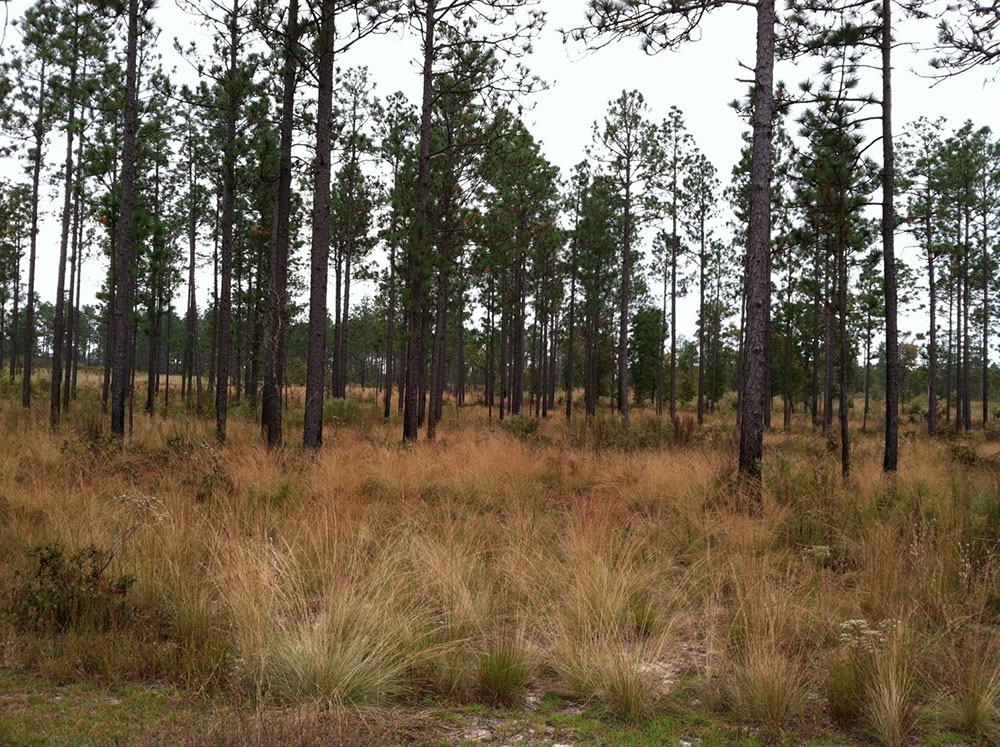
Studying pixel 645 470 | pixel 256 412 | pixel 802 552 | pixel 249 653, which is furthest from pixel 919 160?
pixel 249 653

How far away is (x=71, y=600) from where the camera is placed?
354 centimetres

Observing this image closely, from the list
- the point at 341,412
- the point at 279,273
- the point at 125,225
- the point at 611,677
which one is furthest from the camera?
the point at 341,412

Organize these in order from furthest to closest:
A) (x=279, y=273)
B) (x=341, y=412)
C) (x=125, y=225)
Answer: (x=341, y=412)
(x=125, y=225)
(x=279, y=273)

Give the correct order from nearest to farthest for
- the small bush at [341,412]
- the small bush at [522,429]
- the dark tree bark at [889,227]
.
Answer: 1. the dark tree bark at [889,227]
2. the small bush at [522,429]
3. the small bush at [341,412]

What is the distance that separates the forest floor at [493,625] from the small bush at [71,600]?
1 centimetres

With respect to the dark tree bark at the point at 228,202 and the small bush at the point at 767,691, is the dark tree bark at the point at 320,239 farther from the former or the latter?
the small bush at the point at 767,691

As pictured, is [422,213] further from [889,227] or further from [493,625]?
[493,625]

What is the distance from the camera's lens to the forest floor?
2.59 m

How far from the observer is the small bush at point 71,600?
135 inches

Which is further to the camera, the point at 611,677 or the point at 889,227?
the point at 889,227

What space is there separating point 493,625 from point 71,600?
252 cm

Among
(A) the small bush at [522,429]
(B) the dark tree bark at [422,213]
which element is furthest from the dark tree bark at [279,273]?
(A) the small bush at [522,429]

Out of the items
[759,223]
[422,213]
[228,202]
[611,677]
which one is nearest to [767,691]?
[611,677]

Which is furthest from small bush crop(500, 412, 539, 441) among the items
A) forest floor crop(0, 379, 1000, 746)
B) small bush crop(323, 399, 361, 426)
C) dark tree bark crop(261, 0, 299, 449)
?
forest floor crop(0, 379, 1000, 746)
